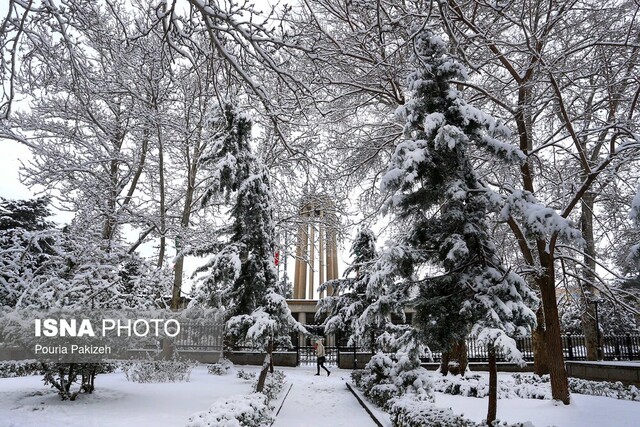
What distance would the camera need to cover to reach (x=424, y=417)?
298 inches

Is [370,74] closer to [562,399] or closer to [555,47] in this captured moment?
[555,47]

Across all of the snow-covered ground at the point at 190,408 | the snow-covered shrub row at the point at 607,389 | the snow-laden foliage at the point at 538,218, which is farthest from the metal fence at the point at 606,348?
the snow-laden foliage at the point at 538,218

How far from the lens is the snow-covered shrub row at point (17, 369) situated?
15602 mm

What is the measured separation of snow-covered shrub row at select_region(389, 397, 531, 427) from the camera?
727 cm

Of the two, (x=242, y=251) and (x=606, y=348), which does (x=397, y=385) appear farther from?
(x=606, y=348)

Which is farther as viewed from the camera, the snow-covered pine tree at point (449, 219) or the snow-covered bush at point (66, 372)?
the snow-covered bush at point (66, 372)

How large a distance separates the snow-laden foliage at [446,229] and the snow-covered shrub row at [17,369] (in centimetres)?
1433

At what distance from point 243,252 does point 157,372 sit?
550cm

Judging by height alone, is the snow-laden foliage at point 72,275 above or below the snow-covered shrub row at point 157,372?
above

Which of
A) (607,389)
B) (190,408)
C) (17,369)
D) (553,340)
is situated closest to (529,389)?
(607,389)

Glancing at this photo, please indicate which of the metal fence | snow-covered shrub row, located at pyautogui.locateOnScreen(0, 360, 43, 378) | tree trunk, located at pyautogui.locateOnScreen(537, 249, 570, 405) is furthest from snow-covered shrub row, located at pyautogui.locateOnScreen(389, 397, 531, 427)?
snow-covered shrub row, located at pyautogui.locateOnScreen(0, 360, 43, 378)

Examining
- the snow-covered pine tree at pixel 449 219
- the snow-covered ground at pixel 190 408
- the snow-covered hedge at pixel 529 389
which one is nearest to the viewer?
the snow-covered pine tree at pixel 449 219

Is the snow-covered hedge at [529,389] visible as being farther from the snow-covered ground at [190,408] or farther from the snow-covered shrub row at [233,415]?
the snow-covered shrub row at [233,415]

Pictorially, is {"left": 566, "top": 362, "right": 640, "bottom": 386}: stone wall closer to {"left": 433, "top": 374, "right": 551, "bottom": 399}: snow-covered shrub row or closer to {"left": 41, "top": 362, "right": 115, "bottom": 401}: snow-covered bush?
{"left": 433, "top": 374, "right": 551, "bottom": 399}: snow-covered shrub row
